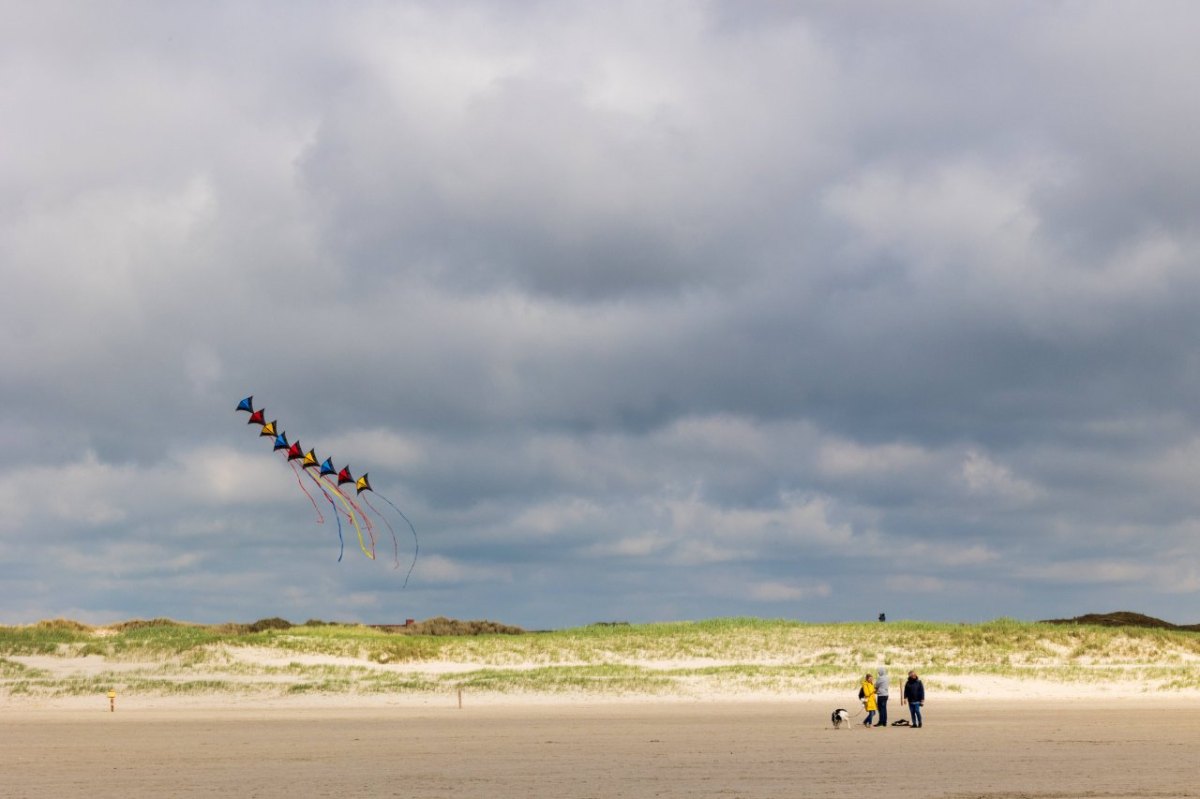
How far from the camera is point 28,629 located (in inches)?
2672

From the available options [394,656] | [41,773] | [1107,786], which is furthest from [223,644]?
[1107,786]

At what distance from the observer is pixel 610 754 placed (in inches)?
1046

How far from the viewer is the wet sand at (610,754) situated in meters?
20.9

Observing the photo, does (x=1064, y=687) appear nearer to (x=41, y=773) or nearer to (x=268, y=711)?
(x=268, y=711)

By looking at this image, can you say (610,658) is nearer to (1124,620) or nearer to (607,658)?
(607,658)

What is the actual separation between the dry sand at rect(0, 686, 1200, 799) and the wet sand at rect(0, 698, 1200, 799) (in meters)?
0.06

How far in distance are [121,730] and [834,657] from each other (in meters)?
31.7

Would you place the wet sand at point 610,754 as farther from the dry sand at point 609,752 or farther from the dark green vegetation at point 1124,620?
the dark green vegetation at point 1124,620

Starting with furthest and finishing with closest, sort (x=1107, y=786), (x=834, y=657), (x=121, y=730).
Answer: (x=834, y=657), (x=121, y=730), (x=1107, y=786)

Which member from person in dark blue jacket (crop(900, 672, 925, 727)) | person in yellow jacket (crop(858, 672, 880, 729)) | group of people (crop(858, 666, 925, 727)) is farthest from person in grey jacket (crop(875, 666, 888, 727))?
person in dark blue jacket (crop(900, 672, 925, 727))

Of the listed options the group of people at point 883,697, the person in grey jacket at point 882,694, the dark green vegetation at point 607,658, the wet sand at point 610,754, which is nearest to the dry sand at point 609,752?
the wet sand at point 610,754

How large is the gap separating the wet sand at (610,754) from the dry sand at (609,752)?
60 mm

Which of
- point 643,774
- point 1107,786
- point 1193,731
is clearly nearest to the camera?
point 1107,786

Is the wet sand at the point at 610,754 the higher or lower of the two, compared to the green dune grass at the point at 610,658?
lower
